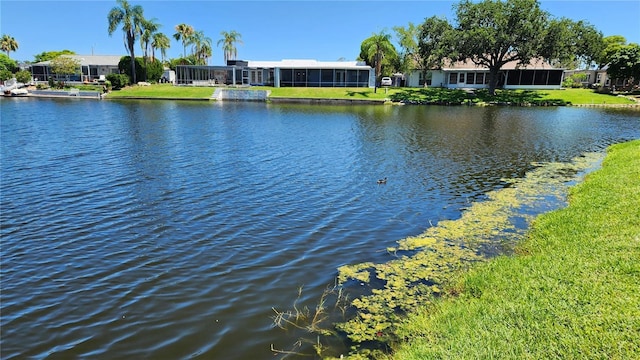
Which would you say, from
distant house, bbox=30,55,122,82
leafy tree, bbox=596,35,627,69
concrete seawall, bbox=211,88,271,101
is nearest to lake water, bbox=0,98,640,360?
concrete seawall, bbox=211,88,271,101

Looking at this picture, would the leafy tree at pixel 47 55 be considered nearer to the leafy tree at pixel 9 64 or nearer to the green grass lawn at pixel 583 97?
the leafy tree at pixel 9 64

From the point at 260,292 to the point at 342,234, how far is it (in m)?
3.18

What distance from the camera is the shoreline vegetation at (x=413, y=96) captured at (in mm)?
57500

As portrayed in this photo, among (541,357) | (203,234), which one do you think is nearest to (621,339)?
(541,357)

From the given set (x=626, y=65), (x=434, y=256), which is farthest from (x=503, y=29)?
(x=434, y=256)

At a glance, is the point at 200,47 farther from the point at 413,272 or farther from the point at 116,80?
the point at 413,272

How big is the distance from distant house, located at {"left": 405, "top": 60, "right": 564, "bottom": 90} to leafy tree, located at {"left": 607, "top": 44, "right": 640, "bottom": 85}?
7.41m

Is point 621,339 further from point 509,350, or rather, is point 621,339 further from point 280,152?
point 280,152

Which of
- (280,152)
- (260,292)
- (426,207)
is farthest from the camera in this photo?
(280,152)

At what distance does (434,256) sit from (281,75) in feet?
225

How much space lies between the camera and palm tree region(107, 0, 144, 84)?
6825cm

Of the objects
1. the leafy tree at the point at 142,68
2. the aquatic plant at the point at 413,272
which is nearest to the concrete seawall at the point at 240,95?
the leafy tree at the point at 142,68

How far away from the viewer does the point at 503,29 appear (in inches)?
2260

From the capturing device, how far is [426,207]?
11.9 m
